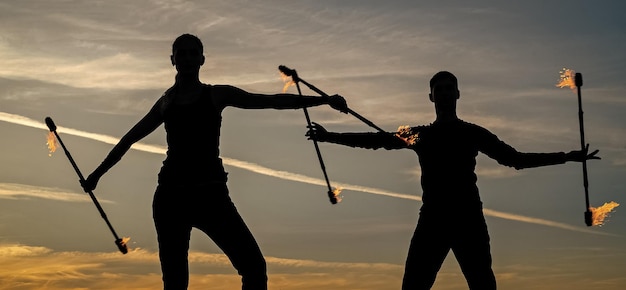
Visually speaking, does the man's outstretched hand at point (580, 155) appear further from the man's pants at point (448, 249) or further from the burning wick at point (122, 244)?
the burning wick at point (122, 244)

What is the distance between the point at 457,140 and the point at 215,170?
313cm

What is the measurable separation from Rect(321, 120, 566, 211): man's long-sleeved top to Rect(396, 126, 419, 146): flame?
20 millimetres

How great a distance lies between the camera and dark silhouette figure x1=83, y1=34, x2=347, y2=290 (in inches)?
355

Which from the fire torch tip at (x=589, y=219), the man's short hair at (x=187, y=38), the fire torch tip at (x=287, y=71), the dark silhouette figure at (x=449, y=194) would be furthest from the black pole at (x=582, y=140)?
the man's short hair at (x=187, y=38)

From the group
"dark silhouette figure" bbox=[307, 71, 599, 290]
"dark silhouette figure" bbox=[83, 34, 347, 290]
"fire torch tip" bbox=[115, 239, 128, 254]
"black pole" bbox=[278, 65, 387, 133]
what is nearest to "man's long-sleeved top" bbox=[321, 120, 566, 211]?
"dark silhouette figure" bbox=[307, 71, 599, 290]

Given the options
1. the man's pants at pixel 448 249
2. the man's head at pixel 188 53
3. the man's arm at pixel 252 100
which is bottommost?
the man's pants at pixel 448 249

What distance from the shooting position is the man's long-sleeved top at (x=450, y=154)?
33.6ft

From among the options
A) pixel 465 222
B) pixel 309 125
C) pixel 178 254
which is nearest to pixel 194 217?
pixel 178 254

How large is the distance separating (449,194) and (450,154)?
1.62 feet

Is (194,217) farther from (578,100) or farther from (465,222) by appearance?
(578,100)

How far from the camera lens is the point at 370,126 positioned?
11.6m

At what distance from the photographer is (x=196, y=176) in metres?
9.04

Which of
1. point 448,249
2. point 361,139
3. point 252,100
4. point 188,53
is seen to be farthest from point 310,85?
point 448,249

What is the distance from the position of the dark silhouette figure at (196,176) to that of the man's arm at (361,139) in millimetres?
1353
